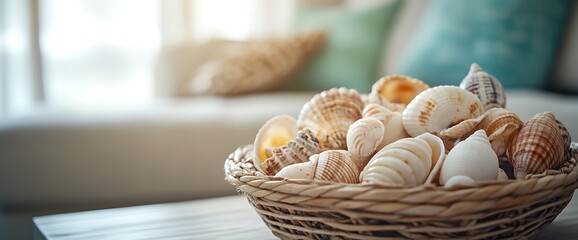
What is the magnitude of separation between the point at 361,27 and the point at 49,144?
106 centimetres

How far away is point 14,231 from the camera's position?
158 cm

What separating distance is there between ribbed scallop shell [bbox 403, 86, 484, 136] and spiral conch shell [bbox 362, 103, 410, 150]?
17 mm

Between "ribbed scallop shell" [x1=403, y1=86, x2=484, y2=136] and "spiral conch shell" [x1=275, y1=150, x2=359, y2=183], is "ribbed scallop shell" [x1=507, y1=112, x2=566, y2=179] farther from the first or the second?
"spiral conch shell" [x1=275, y1=150, x2=359, y2=183]

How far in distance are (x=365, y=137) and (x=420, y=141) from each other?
0.21 ft

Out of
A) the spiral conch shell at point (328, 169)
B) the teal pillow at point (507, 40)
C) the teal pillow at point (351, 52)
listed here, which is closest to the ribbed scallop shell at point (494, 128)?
the spiral conch shell at point (328, 169)

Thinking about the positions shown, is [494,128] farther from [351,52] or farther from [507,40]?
[351,52]

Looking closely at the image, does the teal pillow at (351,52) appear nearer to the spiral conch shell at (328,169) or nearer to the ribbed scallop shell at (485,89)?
the ribbed scallop shell at (485,89)

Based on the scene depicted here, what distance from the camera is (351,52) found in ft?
7.14

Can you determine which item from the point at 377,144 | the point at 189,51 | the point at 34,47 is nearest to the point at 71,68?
the point at 34,47

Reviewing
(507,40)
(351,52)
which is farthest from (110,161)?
(507,40)

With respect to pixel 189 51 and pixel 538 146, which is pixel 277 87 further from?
pixel 538 146

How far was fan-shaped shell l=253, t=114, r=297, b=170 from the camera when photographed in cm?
80

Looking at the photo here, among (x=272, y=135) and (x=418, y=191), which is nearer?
(x=418, y=191)

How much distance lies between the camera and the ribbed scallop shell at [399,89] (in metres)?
0.86
